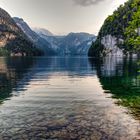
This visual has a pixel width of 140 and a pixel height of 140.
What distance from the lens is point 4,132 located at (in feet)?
89.0

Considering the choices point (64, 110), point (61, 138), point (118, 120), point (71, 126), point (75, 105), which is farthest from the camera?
point (75, 105)

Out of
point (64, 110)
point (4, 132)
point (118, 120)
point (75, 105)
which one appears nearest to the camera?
point (4, 132)

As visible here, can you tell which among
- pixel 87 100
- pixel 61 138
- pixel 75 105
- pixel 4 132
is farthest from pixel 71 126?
pixel 87 100

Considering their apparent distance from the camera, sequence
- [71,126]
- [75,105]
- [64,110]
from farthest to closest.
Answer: [75,105] → [64,110] → [71,126]

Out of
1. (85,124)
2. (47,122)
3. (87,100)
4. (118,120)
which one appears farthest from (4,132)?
(87,100)

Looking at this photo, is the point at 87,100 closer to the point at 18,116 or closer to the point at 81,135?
the point at 18,116

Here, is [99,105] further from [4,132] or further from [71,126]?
[4,132]

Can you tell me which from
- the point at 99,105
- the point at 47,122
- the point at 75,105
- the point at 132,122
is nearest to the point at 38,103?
the point at 75,105

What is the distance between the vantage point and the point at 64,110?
123 feet

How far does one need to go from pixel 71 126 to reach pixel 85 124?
5.32ft

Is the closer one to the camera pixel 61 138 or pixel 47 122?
pixel 61 138

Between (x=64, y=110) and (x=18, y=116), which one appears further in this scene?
(x=64, y=110)

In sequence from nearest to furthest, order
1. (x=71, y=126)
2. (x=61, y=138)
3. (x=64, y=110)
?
(x=61, y=138) → (x=71, y=126) → (x=64, y=110)

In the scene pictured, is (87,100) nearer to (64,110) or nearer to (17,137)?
(64,110)
